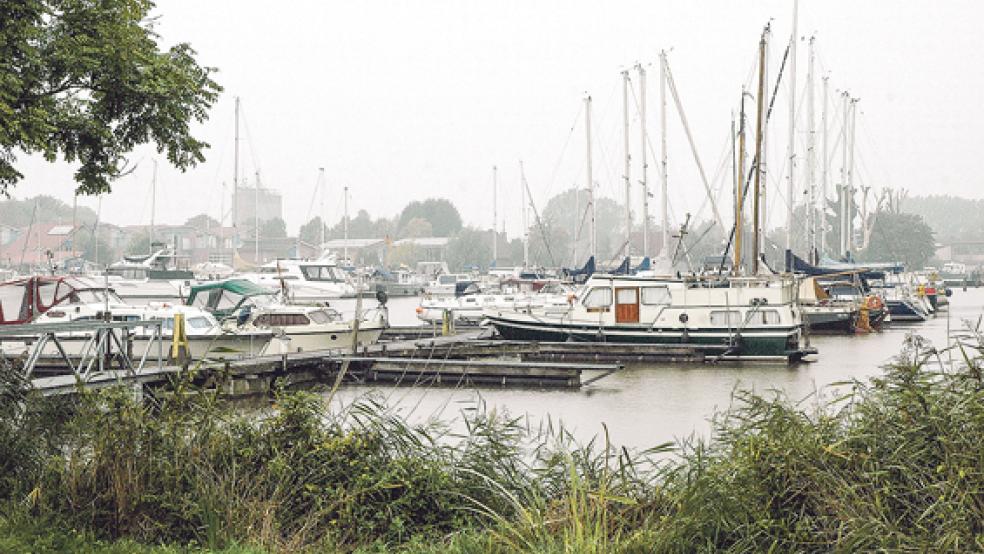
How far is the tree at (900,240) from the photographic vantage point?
125500mm

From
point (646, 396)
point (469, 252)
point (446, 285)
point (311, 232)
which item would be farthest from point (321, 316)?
point (311, 232)

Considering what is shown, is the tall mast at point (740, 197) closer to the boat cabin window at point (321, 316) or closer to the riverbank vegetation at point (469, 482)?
the boat cabin window at point (321, 316)

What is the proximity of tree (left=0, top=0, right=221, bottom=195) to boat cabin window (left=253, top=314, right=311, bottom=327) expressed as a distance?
1757 centimetres

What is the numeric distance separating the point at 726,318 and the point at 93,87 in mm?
26188

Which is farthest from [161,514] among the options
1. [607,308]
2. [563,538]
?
[607,308]

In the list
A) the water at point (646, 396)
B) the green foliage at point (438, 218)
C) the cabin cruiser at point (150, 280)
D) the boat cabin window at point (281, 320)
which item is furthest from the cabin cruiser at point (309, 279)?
the green foliage at point (438, 218)

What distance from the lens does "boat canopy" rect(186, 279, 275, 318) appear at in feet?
136

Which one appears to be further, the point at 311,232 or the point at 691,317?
the point at 311,232

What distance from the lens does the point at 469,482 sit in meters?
9.64

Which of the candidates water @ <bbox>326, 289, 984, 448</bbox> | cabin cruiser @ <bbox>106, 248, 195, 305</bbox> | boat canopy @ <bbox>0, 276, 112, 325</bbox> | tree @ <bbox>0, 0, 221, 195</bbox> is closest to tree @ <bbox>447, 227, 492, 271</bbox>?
cabin cruiser @ <bbox>106, 248, 195, 305</bbox>

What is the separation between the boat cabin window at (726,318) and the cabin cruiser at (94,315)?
15.4 metres

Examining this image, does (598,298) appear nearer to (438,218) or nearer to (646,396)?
(646,396)

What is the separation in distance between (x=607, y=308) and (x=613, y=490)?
2886 centimetres

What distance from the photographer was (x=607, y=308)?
124 ft
